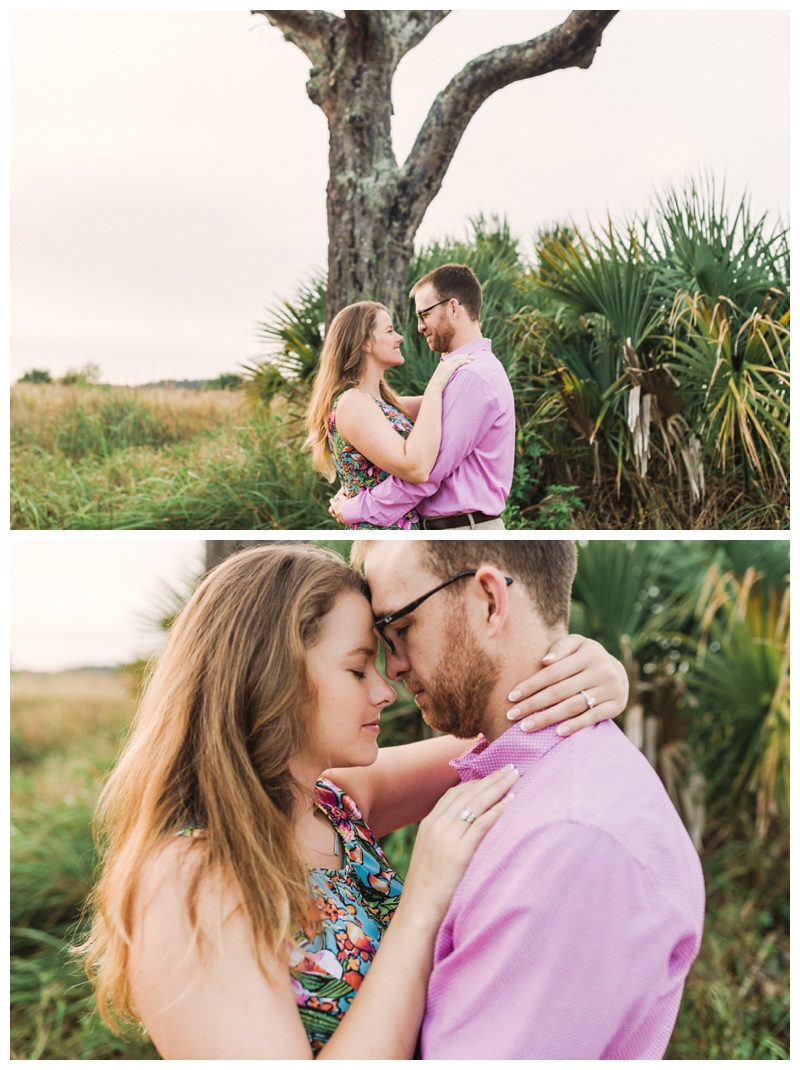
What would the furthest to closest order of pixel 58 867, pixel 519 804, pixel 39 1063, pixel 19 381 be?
pixel 19 381 → pixel 58 867 → pixel 39 1063 → pixel 519 804

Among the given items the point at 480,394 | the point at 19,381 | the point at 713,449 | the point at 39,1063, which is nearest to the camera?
the point at 480,394

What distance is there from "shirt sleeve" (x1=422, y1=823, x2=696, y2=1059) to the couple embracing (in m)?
1.70

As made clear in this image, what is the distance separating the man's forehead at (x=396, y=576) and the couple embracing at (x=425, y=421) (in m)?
1.03

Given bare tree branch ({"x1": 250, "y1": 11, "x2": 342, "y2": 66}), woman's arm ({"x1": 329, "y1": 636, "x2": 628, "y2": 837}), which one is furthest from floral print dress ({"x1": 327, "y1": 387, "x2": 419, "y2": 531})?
bare tree branch ({"x1": 250, "y1": 11, "x2": 342, "y2": 66})

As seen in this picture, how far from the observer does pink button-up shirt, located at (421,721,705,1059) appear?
1.81 m

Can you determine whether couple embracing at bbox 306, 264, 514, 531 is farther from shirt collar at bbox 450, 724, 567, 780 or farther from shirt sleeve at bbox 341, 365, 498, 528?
shirt collar at bbox 450, 724, 567, 780

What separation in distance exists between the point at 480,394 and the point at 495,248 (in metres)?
2.75

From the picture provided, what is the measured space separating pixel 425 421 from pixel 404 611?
1.18 meters

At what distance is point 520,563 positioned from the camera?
2.23 m

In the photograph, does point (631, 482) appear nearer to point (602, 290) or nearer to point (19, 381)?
point (602, 290)

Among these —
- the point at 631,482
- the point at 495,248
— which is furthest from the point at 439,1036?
the point at 495,248

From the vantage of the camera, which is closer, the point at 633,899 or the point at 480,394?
the point at 633,899

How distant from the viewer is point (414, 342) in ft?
14.6

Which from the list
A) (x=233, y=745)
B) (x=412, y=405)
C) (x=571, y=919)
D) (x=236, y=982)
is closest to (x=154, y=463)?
(x=412, y=405)
